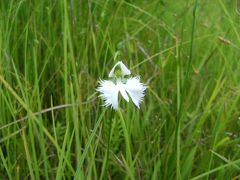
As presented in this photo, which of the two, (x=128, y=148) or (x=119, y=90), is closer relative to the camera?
(x=119, y=90)

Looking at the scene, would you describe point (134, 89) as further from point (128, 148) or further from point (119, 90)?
point (128, 148)

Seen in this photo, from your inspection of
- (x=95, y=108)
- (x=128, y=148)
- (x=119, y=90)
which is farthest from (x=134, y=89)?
(x=95, y=108)

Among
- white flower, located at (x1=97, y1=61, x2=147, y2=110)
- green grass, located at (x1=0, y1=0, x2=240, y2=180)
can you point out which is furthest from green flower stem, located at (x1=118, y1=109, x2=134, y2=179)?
white flower, located at (x1=97, y1=61, x2=147, y2=110)

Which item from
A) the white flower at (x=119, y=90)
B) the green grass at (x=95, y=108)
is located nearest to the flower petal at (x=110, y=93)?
the white flower at (x=119, y=90)

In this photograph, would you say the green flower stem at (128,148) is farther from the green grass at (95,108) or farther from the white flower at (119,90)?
the white flower at (119,90)

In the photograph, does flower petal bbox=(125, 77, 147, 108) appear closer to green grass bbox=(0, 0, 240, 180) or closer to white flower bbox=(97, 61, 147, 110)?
white flower bbox=(97, 61, 147, 110)

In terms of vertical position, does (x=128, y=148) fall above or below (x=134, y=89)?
below

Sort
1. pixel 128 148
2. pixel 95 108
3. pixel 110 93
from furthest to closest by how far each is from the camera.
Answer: pixel 95 108
pixel 128 148
pixel 110 93

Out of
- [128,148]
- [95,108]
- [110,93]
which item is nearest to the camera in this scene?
[110,93]
